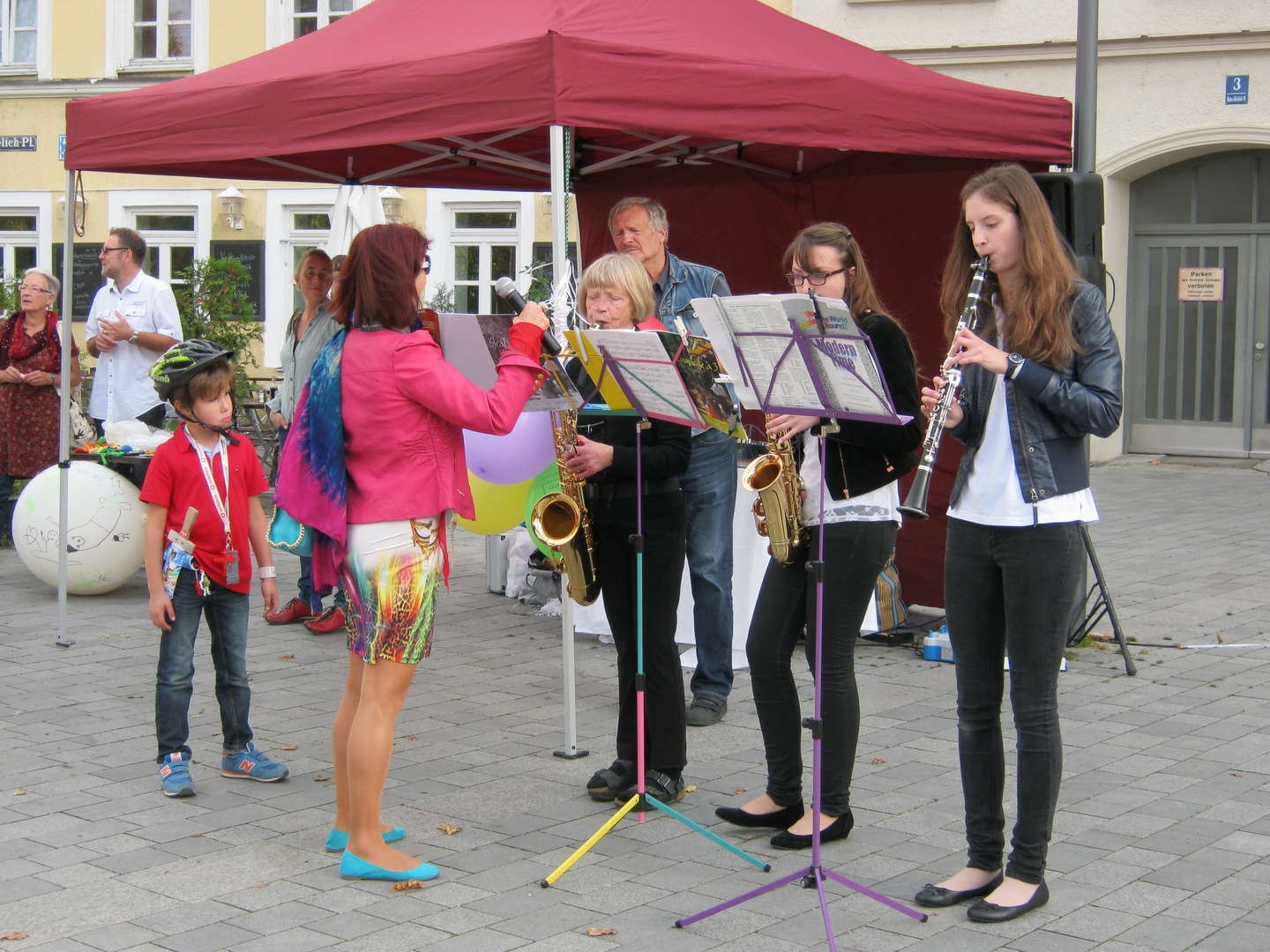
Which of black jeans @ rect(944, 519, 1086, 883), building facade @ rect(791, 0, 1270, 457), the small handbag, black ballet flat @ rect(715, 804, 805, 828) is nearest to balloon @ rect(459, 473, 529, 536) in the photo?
the small handbag

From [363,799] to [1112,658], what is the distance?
13.5ft

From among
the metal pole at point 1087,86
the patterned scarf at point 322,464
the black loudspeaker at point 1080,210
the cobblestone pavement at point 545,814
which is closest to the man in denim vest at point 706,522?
the cobblestone pavement at point 545,814

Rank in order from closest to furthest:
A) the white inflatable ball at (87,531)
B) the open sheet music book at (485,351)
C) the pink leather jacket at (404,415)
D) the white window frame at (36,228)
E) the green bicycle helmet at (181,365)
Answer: the pink leather jacket at (404,415) < the open sheet music book at (485,351) < the green bicycle helmet at (181,365) < the white inflatable ball at (87,531) < the white window frame at (36,228)

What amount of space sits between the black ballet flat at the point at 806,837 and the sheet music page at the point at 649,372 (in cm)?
131

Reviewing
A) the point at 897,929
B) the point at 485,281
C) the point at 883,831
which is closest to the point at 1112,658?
the point at 883,831

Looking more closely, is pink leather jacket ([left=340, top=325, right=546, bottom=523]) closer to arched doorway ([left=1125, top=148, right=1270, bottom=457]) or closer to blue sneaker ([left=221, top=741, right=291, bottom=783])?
blue sneaker ([left=221, top=741, right=291, bottom=783])

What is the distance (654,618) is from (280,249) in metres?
14.4

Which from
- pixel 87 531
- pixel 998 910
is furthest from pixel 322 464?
pixel 87 531

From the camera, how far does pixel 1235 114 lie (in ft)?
44.1

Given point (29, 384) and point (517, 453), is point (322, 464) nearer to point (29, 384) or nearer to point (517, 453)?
point (517, 453)

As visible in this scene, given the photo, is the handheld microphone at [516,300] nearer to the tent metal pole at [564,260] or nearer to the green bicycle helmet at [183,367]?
the tent metal pole at [564,260]

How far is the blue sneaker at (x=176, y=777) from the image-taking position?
181 inches

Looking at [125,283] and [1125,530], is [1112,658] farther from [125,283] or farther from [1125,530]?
[125,283]

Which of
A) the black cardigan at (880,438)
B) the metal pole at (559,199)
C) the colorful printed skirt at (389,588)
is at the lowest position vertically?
the colorful printed skirt at (389,588)
